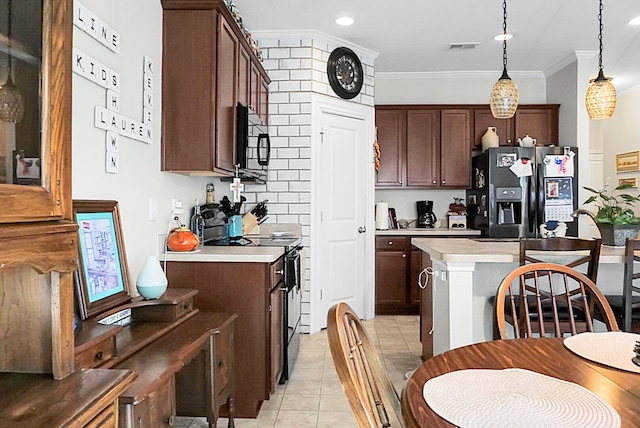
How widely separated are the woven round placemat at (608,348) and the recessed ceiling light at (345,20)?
338 centimetres

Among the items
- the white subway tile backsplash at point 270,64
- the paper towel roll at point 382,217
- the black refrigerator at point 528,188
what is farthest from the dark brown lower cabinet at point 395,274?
the white subway tile backsplash at point 270,64

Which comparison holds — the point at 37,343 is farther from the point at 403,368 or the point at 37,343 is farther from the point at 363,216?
the point at 363,216

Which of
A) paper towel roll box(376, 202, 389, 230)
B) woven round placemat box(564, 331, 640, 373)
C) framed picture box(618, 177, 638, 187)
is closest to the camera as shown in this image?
woven round placemat box(564, 331, 640, 373)

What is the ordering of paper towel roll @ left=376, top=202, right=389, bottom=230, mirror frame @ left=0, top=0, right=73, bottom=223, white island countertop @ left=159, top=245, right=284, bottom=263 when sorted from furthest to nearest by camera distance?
1. paper towel roll @ left=376, top=202, right=389, bottom=230
2. white island countertop @ left=159, top=245, right=284, bottom=263
3. mirror frame @ left=0, top=0, right=73, bottom=223

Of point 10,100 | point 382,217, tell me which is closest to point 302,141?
point 382,217

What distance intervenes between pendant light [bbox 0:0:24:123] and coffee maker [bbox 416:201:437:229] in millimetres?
5309

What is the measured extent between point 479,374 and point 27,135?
47.9 inches

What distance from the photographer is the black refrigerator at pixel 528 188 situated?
5309 millimetres

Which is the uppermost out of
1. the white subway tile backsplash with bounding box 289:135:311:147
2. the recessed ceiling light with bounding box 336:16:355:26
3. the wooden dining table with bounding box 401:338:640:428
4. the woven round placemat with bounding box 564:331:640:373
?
the recessed ceiling light with bounding box 336:16:355:26

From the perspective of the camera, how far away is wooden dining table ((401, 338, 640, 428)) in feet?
3.68

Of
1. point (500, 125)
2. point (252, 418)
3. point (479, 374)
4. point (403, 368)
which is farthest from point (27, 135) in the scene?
point (500, 125)

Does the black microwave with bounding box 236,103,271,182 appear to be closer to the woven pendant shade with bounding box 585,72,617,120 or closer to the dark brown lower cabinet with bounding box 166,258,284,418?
the dark brown lower cabinet with bounding box 166,258,284,418

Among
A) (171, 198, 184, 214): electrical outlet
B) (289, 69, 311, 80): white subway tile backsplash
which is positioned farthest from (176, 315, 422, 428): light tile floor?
(289, 69, 311, 80): white subway tile backsplash

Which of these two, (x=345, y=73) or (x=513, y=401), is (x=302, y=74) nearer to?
(x=345, y=73)
